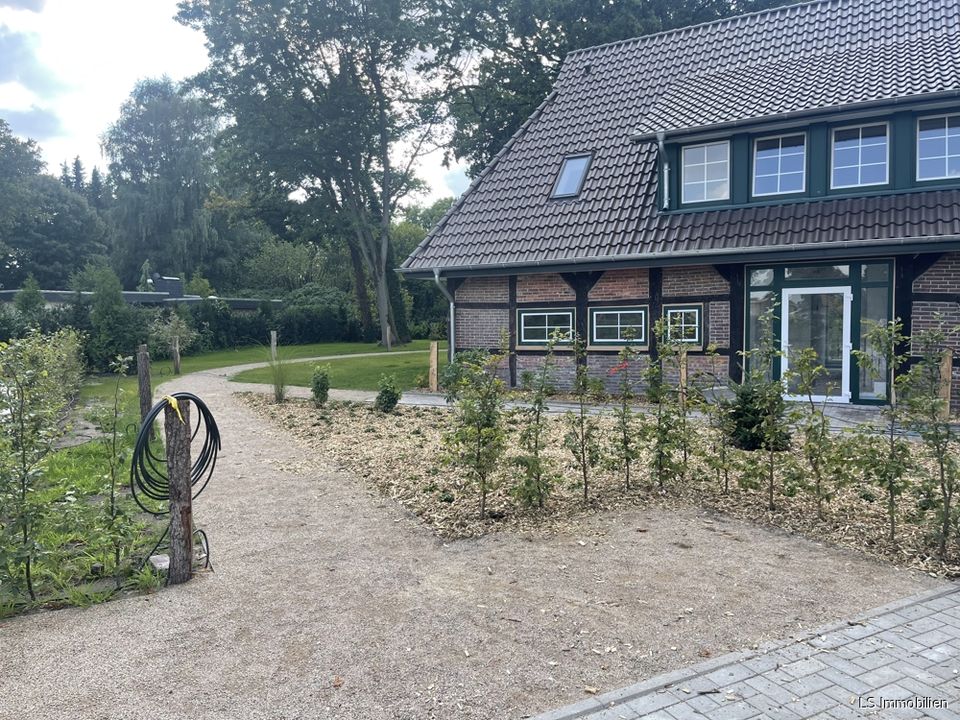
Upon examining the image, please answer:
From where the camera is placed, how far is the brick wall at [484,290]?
49.3ft

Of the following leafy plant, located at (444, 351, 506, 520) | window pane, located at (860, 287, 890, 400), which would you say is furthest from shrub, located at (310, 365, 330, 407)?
window pane, located at (860, 287, 890, 400)

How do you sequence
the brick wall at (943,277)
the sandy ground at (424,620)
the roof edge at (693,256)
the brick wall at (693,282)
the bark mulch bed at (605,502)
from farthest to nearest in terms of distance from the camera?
the brick wall at (693,282) → the brick wall at (943,277) → the roof edge at (693,256) → the bark mulch bed at (605,502) → the sandy ground at (424,620)

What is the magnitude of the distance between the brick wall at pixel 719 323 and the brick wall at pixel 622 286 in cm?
125

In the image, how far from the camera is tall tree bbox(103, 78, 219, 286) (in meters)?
45.5

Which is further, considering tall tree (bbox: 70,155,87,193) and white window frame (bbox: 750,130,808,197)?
tall tree (bbox: 70,155,87,193)

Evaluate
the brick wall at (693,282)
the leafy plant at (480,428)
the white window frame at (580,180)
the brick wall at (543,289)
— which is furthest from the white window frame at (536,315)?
the leafy plant at (480,428)

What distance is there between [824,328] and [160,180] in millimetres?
43599

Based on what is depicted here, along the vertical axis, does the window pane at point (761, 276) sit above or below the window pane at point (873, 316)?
above

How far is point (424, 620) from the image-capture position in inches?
165

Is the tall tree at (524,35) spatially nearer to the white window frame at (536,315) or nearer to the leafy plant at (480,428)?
the white window frame at (536,315)

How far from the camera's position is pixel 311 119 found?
28.0 meters

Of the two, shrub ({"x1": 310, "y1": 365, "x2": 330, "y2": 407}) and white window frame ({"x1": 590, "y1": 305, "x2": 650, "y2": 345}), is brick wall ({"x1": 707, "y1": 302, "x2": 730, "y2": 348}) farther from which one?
shrub ({"x1": 310, "y1": 365, "x2": 330, "y2": 407})

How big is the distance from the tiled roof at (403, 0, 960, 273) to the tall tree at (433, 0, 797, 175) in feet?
14.7

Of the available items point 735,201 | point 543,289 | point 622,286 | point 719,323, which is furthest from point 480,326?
point 735,201
